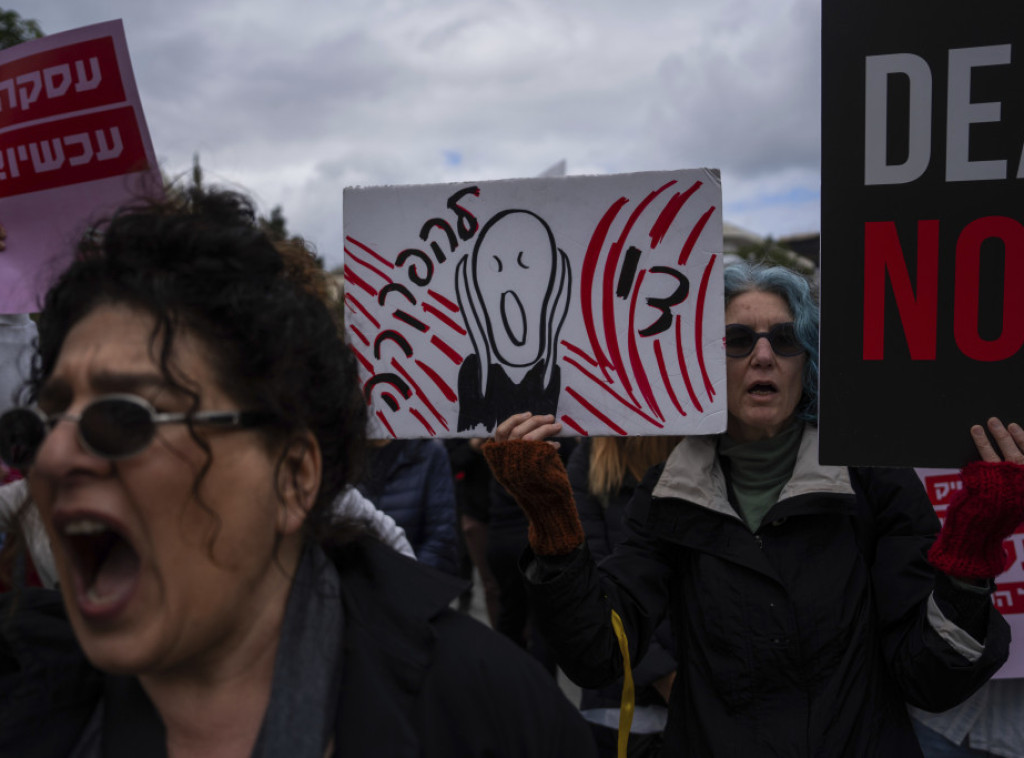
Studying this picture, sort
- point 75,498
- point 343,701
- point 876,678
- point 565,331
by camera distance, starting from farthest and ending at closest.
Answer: point 565,331 < point 876,678 < point 343,701 < point 75,498

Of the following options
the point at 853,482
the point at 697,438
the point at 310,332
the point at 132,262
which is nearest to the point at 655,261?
the point at 697,438

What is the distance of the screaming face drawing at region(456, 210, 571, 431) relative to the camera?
1995mm

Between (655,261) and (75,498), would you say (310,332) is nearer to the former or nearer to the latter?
(75,498)

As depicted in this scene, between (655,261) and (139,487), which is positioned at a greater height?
(655,261)

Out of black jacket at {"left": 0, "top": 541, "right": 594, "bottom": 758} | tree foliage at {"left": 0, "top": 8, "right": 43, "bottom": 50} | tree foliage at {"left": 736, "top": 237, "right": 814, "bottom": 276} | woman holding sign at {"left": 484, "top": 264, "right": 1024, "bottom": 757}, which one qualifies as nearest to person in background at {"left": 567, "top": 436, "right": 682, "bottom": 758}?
tree foliage at {"left": 736, "top": 237, "right": 814, "bottom": 276}

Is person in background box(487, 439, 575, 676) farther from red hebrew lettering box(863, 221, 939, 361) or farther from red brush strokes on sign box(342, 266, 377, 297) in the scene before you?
red hebrew lettering box(863, 221, 939, 361)

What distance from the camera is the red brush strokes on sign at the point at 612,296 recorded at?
6.45ft

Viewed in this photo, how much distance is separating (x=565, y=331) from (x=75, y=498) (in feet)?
3.78

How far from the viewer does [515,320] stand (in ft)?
6.56

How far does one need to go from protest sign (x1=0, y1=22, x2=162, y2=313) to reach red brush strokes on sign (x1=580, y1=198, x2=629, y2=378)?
3.98ft

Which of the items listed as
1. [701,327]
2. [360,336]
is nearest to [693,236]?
[701,327]

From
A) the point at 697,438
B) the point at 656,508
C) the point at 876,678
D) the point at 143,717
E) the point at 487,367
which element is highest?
the point at 487,367

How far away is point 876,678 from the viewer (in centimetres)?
187

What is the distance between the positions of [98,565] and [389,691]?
0.41 metres
